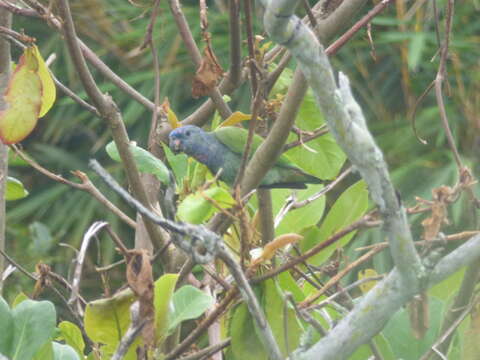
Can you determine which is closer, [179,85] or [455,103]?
[455,103]

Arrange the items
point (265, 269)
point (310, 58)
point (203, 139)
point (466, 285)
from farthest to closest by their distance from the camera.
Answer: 1. point (203, 139)
2. point (265, 269)
3. point (466, 285)
4. point (310, 58)

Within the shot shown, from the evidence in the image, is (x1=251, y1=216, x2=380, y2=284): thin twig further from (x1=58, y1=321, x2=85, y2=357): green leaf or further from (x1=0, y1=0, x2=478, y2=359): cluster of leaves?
(x1=58, y1=321, x2=85, y2=357): green leaf

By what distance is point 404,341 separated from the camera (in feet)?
2.77

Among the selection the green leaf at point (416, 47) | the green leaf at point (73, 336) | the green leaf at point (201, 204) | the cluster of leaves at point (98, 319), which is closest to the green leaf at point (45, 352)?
the cluster of leaves at point (98, 319)

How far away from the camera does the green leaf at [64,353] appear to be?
776mm

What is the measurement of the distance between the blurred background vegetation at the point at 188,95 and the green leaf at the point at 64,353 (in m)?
2.05

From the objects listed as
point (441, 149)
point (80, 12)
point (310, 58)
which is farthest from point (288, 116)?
point (80, 12)

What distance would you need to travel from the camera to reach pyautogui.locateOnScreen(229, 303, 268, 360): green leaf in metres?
0.74

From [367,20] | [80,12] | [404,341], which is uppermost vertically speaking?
[80,12]

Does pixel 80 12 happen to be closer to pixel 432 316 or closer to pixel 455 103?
pixel 455 103

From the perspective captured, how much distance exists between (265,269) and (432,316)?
0.21m

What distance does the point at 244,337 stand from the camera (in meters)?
0.75

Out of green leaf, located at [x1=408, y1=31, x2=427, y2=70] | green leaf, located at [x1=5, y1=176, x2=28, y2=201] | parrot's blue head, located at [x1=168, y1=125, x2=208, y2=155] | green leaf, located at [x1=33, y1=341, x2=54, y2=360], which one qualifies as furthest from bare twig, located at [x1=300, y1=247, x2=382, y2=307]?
green leaf, located at [x1=408, y1=31, x2=427, y2=70]

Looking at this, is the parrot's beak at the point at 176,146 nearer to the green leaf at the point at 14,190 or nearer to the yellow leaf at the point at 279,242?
the green leaf at the point at 14,190
